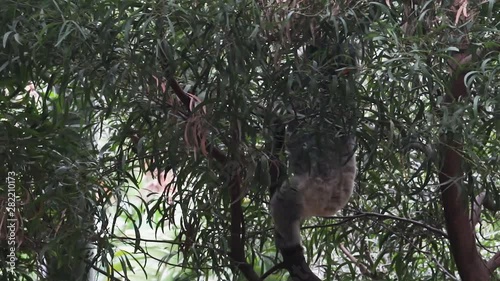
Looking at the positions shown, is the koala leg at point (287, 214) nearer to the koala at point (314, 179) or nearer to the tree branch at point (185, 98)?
the koala at point (314, 179)

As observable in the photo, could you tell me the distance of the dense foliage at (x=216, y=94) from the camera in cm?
130

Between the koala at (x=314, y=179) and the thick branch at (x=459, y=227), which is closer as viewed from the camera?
the koala at (x=314, y=179)

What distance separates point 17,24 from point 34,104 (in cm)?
33

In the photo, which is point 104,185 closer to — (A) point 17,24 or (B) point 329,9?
(A) point 17,24

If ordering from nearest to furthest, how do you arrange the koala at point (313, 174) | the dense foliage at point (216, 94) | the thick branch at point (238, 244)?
the dense foliage at point (216, 94)
the koala at point (313, 174)
the thick branch at point (238, 244)

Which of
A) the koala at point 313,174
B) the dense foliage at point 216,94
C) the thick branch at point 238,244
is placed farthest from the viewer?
the thick branch at point 238,244

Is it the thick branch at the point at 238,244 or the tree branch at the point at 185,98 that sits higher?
the tree branch at the point at 185,98

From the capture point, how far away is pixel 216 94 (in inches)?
55.2

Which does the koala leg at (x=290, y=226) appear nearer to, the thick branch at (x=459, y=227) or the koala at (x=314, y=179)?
the koala at (x=314, y=179)

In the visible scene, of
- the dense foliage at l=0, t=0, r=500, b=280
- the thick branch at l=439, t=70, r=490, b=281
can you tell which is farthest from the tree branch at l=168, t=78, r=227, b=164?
the thick branch at l=439, t=70, r=490, b=281

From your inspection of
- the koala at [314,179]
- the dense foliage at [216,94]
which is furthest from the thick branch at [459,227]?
the koala at [314,179]

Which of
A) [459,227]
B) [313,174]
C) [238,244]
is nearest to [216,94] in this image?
[313,174]

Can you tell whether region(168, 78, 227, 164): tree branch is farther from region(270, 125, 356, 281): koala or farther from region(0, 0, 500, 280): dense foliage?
region(270, 125, 356, 281): koala

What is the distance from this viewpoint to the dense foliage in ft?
4.28
